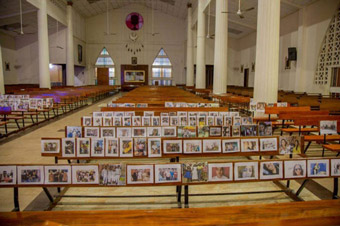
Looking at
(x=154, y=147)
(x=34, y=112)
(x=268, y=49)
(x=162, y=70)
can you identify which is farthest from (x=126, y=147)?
(x=162, y=70)

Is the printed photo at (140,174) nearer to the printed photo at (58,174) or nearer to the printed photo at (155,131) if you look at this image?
the printed photo at (58,174)

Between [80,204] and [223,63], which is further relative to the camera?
[223,63]

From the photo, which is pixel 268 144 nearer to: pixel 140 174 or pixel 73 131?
pixel 140 174

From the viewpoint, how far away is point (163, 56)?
28516mm

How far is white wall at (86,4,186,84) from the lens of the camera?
1088 inches

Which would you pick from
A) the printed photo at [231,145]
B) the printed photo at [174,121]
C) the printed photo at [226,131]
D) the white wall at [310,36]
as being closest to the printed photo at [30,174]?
the printed photo at [231,145]

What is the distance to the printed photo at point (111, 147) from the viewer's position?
3.24 meters

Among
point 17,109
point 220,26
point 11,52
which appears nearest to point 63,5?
point 11,52

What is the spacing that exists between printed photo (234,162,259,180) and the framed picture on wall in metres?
26.6

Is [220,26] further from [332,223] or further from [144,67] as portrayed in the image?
[144,67]

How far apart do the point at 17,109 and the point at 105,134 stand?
476 cm

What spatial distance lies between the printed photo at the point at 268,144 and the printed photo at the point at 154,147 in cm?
136

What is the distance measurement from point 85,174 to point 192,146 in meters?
1.36

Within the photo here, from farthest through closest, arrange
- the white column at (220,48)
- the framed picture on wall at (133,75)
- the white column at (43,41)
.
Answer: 1. the framed picture on wall at (133,75)
2. the white column at (43,41)
3. the white column at (220,48)
